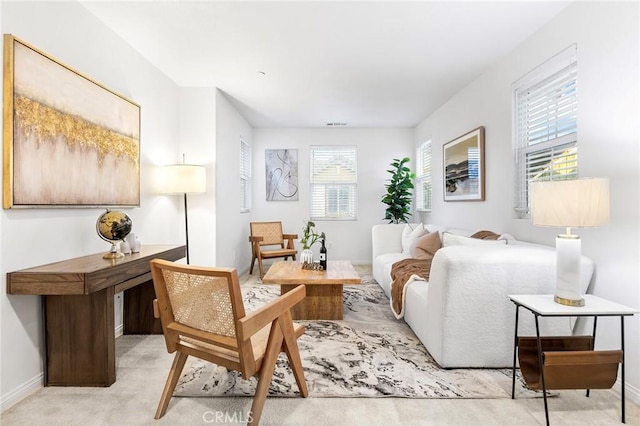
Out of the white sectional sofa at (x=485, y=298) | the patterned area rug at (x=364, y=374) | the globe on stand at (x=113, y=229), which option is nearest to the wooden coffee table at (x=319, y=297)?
the patterned area rug at (x=364, y=374)

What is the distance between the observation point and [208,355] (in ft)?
5.29

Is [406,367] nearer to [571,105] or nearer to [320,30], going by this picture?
[571,105]

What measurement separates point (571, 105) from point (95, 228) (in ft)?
11.9

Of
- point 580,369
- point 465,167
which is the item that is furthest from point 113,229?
point 465,167

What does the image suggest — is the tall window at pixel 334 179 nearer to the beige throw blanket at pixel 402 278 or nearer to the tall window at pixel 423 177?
the tall window at pixel 423 177

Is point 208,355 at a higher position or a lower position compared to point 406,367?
higher

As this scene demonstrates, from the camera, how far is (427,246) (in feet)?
12.4

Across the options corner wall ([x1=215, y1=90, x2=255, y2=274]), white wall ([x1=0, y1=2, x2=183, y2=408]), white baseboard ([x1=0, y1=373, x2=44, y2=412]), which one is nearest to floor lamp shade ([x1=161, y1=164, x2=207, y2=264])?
white wall ([x1=0, y1=2, x2=183, y2=408])

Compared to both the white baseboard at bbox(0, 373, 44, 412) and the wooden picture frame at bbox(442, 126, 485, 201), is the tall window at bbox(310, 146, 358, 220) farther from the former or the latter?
the white baseboard at bbox(0, 373, 44, 412)

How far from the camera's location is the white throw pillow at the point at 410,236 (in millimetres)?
4188

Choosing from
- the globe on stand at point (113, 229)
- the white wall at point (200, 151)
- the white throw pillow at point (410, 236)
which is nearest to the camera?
the globe on stand at point (113, 229)

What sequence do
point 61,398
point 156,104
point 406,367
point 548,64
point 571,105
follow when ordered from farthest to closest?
point 156,104, point 548,64, point 571,105, point 406,367, point 61,398

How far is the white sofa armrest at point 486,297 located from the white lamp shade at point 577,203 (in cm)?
44

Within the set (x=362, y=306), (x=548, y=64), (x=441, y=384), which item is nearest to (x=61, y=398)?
(x=441, y=384)
